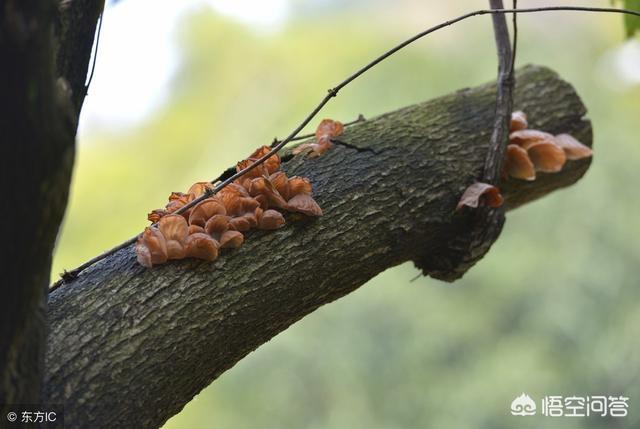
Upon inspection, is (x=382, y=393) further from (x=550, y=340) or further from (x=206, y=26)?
(x=206, y=26)

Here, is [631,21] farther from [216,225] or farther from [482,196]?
[216,225]

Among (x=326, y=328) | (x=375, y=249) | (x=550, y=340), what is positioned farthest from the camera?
(x=326, y=328)

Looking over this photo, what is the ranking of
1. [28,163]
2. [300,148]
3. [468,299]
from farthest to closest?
[468,299] < [300,148] < [28,163]

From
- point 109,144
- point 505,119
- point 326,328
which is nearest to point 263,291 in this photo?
point 505,119

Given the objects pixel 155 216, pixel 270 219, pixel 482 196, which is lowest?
pixel 482 196

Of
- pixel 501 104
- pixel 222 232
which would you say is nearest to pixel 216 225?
pixel 222 232

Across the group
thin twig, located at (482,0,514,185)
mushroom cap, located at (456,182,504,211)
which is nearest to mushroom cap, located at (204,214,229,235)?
mushroom cap, located at (456,182,504,211)
